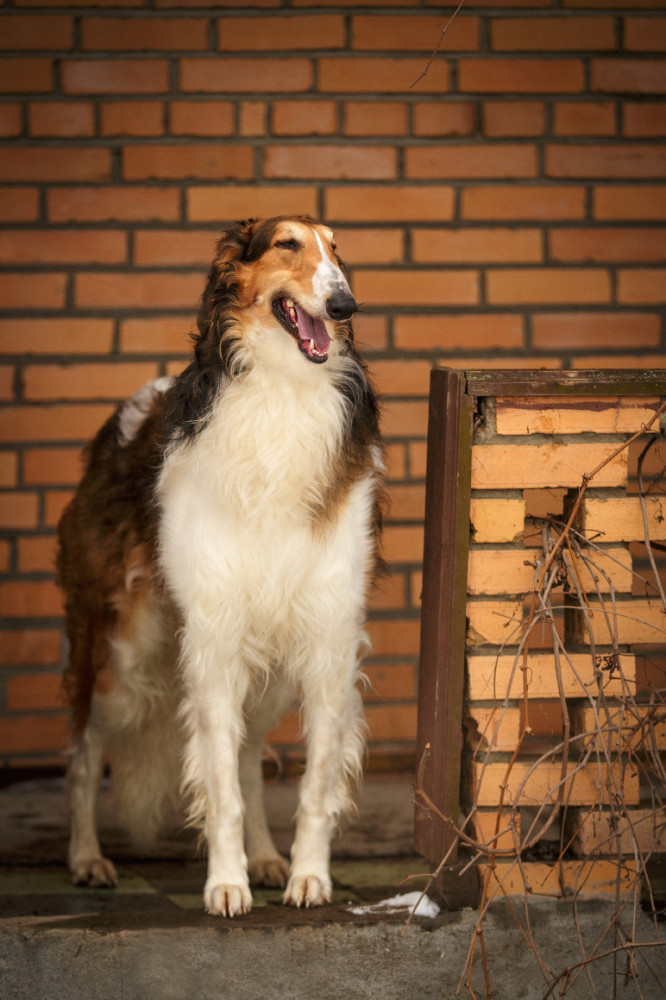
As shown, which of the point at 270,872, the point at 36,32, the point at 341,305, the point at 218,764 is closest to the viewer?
the point at 341,305

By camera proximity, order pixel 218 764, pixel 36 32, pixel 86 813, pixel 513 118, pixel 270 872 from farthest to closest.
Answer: pixel 513 118, pixel 36 32, pixel 86 813, pixel 270 872, pixel 218 764

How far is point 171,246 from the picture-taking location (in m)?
3.92

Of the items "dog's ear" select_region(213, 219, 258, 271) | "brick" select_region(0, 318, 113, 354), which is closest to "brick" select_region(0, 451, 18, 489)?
"brick" select_region(0, 318, 113, 354)

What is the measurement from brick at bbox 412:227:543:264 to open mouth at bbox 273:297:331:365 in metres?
1.43

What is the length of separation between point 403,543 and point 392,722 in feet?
2.07

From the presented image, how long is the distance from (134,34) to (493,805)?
9.16 feet

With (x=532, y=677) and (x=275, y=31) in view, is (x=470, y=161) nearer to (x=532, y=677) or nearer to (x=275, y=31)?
(x=275, y=31)

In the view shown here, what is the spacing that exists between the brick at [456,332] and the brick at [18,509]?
4.54 ft

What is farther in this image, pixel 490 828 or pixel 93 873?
pixel 93 873

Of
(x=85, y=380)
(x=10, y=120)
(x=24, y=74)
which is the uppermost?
(x=24, y=74)

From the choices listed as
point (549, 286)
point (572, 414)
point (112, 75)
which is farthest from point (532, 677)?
point (112, 75)

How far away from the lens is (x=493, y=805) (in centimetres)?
257

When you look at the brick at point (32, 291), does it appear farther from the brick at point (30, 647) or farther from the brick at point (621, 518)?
the brick at point (621, 518)

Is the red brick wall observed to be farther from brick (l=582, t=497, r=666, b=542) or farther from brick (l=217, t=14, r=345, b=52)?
brick (l=582, t=497, r=666, b=542)
